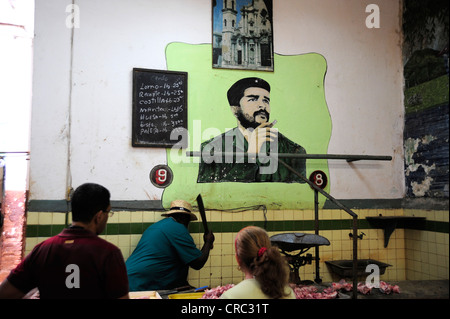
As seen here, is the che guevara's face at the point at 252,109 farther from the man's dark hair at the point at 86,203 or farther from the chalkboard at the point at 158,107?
the man's dark hair at the point at 86,203

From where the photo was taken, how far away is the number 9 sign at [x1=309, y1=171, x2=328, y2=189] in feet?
16.6

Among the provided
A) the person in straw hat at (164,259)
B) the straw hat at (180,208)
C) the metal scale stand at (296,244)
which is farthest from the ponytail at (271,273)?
the straw hat at (180,208)

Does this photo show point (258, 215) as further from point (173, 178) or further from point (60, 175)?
point (60, 175)

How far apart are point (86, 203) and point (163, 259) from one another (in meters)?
2.02

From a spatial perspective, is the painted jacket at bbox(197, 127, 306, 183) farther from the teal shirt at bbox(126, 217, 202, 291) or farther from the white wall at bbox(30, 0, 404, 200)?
the teal shirt at bbox(126, 217, 202, 291)

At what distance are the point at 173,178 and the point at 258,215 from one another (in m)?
1.19

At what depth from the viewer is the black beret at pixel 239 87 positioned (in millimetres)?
4941

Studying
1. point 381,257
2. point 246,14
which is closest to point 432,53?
point 246,14

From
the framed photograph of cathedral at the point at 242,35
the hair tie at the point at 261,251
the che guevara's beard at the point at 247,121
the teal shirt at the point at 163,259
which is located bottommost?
the teal shirt at the point at 163,259

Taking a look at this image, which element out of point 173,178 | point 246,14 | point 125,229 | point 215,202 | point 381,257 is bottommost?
point 381,257

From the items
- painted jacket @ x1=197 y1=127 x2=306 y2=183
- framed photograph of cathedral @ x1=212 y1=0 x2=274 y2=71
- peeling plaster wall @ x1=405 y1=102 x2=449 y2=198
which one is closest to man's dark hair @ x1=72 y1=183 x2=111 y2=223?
painted jacket @ x1=197 y1=127 x2=306 y2=183

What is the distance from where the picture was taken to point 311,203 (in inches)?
199

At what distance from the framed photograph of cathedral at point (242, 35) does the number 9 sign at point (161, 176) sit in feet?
4.87
